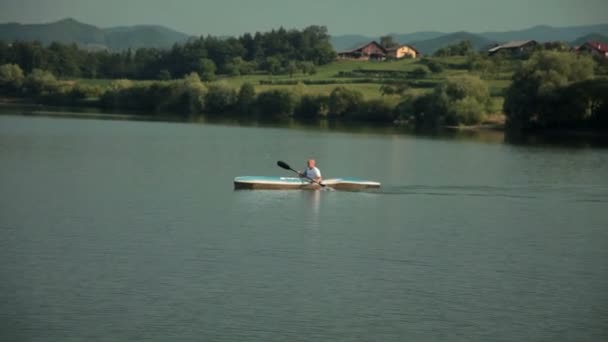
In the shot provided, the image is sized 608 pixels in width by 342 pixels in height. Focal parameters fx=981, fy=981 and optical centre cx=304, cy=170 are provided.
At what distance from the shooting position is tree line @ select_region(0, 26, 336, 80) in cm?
14162

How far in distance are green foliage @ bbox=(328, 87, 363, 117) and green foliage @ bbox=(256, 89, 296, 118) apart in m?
5.11

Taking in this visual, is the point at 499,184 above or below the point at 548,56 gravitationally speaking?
below

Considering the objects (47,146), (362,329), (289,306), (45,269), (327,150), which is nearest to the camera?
(362,329)

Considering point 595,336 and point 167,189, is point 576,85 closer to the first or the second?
point 167,189

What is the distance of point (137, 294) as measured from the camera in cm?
2023

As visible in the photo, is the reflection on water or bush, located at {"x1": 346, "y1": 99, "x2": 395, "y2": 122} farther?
bush, located at {"x1": 346, "y1": 99, "x2": 395, "y2": 122}

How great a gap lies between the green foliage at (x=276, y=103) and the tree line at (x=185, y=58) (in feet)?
82.6

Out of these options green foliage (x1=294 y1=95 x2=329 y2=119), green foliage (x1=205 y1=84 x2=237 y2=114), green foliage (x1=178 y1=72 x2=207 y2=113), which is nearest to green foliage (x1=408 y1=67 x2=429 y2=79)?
green foliage (x1=294 y1=95 x2=329 y2=119)

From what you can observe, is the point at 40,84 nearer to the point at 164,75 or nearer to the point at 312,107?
the point at 164,75

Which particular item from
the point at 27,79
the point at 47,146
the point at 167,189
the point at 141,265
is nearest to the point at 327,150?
the point at 47,146

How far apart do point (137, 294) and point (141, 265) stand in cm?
259

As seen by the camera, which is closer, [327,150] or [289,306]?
[289,306]

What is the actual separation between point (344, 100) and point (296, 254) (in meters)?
74.7

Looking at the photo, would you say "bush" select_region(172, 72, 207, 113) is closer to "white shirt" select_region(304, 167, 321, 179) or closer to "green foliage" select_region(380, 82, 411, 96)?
"green foliage" select_region(380, 82, 411, 96)
